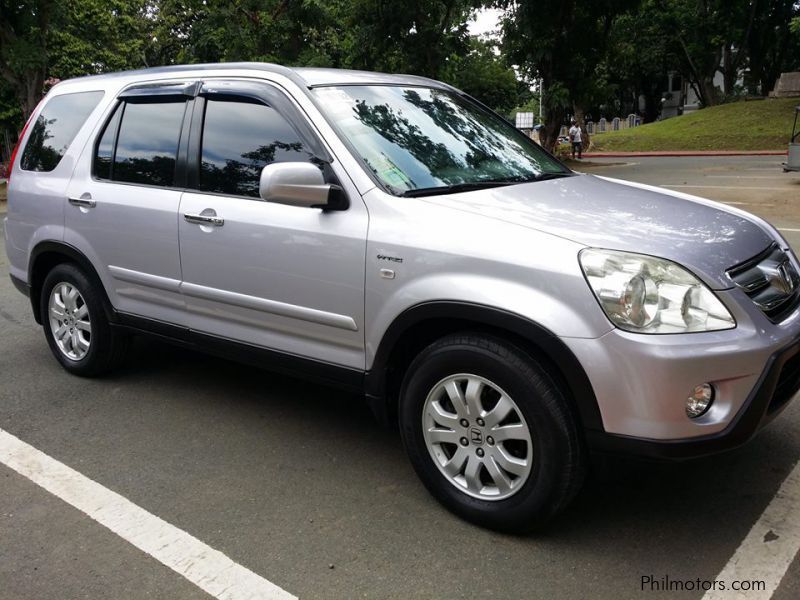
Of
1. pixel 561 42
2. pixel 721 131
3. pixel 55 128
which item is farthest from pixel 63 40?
pixel 55 128

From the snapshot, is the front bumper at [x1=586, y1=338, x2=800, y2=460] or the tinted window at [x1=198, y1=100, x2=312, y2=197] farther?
the tinted window at [x1=198, y1=100, x2=312, y2=197]

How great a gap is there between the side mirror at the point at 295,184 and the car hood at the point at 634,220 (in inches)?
18.7

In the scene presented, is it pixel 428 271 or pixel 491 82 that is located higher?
pixel 491 82

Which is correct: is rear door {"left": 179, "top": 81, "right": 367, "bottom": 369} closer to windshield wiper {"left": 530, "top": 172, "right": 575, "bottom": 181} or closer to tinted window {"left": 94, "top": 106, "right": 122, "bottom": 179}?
tinted window {"left": 94, "top": 106, "right": 122, "bottom": 179}

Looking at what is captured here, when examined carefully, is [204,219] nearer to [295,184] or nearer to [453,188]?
[295,184]

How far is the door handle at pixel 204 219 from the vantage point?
12.3 feet

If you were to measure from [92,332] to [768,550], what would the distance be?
3.80 m

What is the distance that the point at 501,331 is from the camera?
291cm

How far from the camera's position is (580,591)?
2.65 meters

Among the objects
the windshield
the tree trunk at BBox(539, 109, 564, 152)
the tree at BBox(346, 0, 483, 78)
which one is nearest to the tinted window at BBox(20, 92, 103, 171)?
the windshield

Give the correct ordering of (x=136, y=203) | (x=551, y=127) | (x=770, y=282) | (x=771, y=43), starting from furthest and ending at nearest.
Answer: (x=771, y=43) < (x=551, y=127) < (x=136, y=203) < (x=770, y=282)

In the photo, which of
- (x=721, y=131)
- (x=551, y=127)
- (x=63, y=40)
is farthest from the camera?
(x=721, y=131)

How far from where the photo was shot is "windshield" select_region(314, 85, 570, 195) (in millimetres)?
3436

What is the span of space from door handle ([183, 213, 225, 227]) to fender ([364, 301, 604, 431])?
1.11 m
